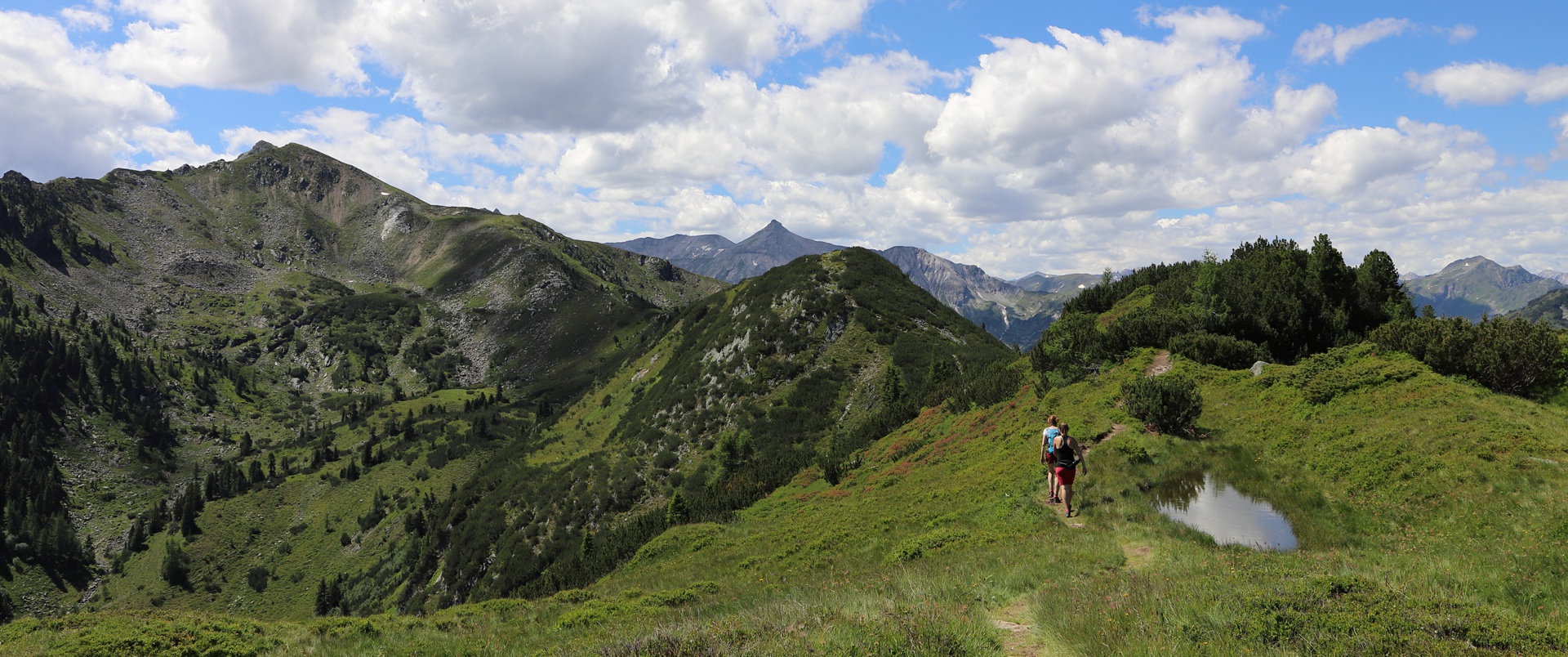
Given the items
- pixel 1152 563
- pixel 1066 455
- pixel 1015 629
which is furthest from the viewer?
pixel 1066 455

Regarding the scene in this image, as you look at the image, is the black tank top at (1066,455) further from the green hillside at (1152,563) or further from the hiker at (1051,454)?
the green hillside at (1152,563)

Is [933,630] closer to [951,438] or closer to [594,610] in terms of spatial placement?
[594,610]

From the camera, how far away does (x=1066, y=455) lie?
64.5ft

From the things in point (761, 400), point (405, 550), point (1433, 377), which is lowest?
point (405, 550)

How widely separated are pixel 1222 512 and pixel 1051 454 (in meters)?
4.82

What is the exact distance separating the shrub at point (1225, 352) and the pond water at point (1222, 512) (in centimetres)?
1536

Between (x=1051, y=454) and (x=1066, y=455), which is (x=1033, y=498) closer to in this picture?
(x=1051, y=454)

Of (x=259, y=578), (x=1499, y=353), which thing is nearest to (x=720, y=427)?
(x=1499, y=353)

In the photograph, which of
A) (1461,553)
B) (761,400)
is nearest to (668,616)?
(1461,553)

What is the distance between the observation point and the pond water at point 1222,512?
624 inches

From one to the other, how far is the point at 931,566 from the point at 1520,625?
10.7 m

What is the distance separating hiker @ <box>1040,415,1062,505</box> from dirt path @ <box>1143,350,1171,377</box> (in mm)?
15084

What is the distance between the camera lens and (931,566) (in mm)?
16594

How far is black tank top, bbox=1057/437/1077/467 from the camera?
19578mm
